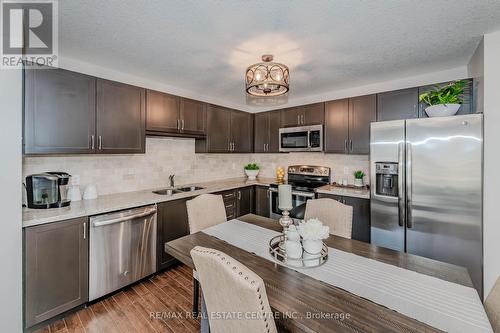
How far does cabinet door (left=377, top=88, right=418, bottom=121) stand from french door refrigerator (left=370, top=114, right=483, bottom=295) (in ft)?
1.73

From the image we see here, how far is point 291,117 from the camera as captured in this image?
12.7 feet

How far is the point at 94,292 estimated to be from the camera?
209cm

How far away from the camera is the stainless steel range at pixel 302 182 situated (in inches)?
134

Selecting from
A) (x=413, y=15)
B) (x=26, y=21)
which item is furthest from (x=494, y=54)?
(x=26, y=21)

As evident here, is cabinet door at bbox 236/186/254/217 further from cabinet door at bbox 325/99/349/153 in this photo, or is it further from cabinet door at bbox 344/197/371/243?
cabinet door at bbox 344/197/371/243

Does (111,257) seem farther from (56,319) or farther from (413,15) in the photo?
(413,15)

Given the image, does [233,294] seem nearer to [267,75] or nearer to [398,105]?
[267,75]

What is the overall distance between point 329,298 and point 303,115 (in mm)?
3098

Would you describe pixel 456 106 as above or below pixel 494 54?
below

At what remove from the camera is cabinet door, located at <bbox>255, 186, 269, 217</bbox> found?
388 centimetres

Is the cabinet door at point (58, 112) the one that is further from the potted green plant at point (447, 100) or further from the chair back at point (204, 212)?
the potted green plant at point (447, 100)

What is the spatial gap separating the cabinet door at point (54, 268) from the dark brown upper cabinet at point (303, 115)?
3.11 meters

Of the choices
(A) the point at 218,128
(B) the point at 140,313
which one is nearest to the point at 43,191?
(B) the point at 140,313

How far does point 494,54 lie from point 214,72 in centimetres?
266
